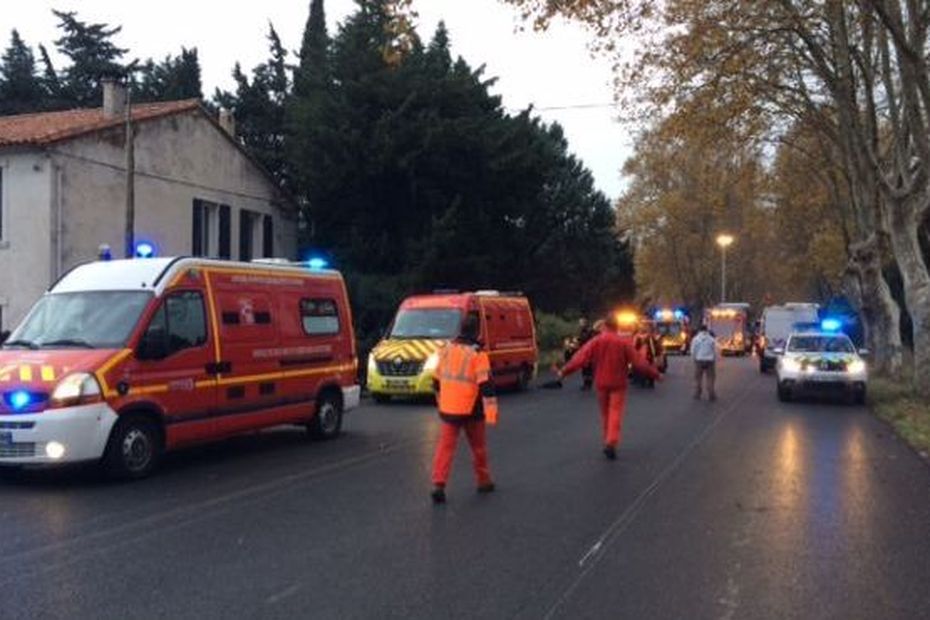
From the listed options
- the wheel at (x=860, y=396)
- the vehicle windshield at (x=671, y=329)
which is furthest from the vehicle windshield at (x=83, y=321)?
the vehicle windshield at (x=671, y=329)

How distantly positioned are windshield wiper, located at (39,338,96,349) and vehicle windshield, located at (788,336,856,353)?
16.6 m

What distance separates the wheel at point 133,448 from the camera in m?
10.7

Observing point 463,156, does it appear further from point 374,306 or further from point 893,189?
point 893,189

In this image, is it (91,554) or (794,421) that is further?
(794,421)

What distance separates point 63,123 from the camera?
90.8ft

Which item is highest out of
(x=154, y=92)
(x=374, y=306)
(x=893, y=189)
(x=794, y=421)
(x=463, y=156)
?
(x=154, y=92)

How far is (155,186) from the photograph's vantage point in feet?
94.1

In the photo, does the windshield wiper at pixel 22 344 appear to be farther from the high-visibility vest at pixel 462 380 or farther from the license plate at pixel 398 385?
the license plate at pixel 398 385

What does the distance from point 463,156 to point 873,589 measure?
88.8ft

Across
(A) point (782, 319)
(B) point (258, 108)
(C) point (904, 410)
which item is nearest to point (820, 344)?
(C) point (904, 410)

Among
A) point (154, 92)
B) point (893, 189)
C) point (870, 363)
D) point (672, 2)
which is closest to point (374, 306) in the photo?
point (672, 2)

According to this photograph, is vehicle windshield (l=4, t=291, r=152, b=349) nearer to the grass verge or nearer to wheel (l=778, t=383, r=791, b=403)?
the grass verge

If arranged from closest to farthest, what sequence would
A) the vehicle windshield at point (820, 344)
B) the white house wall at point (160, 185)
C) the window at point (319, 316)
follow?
the window at point (319, 316)
the vehicle windshield at point (820, 344)
the white house wall at point (160, 185)

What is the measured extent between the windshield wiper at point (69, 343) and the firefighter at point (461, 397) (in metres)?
3.78
